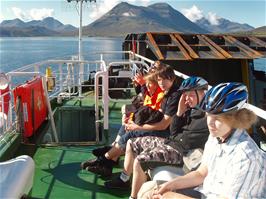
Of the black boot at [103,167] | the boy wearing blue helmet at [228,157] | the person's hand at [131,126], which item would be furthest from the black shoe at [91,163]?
the boy wearing blue helmet at [228,157]

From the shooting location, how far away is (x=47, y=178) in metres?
4.24

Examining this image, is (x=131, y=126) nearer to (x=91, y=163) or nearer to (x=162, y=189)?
(x=91, y=163)

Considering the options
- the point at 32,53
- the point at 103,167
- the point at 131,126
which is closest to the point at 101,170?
the point at 103,167

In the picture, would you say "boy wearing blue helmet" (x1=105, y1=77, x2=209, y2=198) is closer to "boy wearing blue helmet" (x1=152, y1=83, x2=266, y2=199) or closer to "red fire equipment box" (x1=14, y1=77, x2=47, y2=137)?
"boy wearing blue helmet" (x1=152, y1=83, x2=266, y2=199)

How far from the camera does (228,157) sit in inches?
81.5

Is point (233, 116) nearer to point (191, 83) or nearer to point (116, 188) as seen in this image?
point (191, 83)

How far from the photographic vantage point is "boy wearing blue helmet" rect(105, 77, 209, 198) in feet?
9.91

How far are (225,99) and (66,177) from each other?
8.47ft

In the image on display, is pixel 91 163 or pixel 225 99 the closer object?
pixel 225 99

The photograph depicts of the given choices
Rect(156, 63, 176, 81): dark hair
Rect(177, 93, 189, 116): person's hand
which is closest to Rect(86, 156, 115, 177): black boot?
Rect(156, 63, 176, 81): dark hair

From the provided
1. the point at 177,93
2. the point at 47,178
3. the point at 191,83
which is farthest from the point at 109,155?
the point at 191,83

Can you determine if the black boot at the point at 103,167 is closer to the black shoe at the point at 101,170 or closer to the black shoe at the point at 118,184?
the black shoe at the point at 101,170

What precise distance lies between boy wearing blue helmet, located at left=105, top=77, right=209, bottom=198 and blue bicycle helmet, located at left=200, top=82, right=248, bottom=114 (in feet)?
2.37

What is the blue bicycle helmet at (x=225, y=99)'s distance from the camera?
2.13 meters
